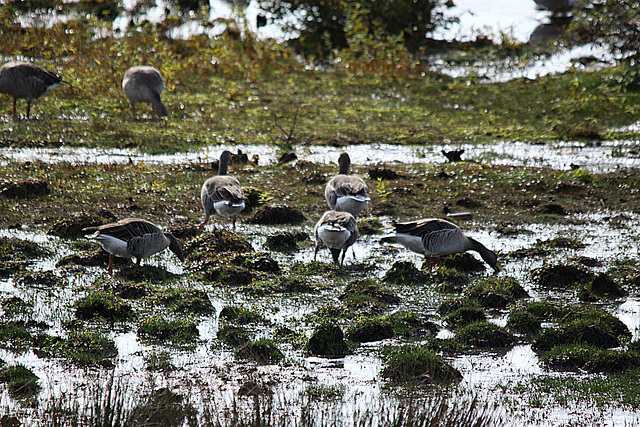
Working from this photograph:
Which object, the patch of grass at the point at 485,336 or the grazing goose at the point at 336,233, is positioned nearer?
the patch of grass at the point at 485,336

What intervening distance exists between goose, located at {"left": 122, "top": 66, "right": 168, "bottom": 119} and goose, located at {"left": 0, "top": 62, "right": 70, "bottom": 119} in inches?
79.0

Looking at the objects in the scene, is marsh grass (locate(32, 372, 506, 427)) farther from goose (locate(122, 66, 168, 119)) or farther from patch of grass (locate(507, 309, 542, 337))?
goose (locate(122, 66, 168, 119))

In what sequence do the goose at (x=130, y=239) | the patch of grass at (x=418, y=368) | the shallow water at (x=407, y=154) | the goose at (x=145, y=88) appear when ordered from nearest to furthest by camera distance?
the patch of grass at (x=418, y=368)
the goose at (x=130, y=239)
the shallow water at (x=407, y=154)
the goose at (x=145, y=88)

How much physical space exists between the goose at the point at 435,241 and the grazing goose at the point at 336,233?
0.60 metres

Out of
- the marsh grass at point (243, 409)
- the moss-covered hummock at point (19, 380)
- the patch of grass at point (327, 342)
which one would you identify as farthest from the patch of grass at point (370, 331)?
the moss-covered hummock at point (19, 380)

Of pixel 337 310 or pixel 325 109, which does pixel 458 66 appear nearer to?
pixel 325 109

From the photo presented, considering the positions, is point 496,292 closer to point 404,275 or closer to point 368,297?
point 404,275

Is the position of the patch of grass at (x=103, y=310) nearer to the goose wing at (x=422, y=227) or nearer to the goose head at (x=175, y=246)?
the goose head at (x=175, y=246)

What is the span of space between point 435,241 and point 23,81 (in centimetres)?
1196

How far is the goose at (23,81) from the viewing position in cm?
1736

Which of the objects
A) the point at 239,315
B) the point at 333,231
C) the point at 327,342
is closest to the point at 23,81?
the point at 333,231

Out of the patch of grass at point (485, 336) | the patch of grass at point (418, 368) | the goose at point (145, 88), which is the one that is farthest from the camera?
the goose at point (145, 88)

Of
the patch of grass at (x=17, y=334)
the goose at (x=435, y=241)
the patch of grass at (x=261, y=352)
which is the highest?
the goose at (x=435, y=241)

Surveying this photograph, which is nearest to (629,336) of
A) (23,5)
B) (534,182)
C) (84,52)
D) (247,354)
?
(247,354)
